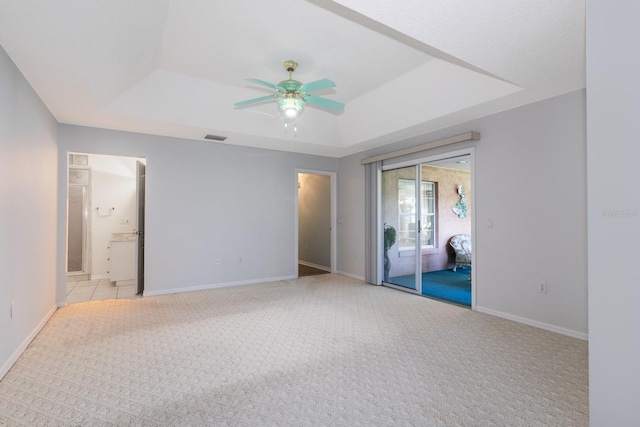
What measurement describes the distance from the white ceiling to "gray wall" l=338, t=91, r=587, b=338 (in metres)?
0.26

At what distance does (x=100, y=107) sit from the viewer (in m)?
3.82

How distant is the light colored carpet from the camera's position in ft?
6.52

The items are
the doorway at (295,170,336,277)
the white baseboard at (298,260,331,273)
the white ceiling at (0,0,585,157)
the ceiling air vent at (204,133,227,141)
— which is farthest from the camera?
the white baseboard at (298,260,331,273)

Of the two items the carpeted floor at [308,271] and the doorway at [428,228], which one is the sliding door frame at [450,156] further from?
the carpeted floor at [308,271]

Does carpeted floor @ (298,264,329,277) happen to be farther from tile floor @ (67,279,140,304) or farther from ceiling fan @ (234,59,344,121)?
ceiling fan @ (234,59,344,121)

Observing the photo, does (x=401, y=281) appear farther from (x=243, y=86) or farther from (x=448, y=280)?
(x=243, y=86)

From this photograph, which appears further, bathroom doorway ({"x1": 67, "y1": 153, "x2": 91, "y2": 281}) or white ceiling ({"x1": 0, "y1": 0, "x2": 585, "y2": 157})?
bathroom doorway ({"x1": 67, "y1": 153, "x2": 91, "y2": 281})

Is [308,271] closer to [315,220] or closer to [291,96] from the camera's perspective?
[315,220]

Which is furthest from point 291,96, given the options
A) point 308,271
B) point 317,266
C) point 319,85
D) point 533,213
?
point 317,266

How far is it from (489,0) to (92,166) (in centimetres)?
693

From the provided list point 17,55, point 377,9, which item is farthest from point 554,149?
point 17,55

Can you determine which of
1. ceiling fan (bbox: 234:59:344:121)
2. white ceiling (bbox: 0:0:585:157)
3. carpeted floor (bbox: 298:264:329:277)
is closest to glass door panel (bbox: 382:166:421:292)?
white ceiling (bbox: 0:0:585:157)

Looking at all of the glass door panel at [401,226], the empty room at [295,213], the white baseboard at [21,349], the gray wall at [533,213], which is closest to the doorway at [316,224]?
the empty room at [295,213]

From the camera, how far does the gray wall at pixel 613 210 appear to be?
140 cm
